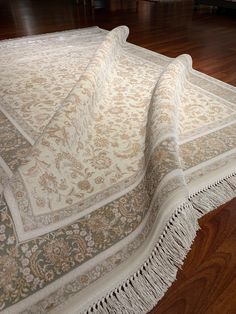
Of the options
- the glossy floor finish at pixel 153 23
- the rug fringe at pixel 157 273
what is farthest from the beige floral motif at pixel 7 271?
the glossy floor finish at pixel 153 23

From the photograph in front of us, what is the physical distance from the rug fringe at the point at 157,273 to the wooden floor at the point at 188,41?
0.16 feet

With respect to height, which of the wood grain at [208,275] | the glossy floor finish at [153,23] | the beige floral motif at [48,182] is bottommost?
the wood grain at [208,275]

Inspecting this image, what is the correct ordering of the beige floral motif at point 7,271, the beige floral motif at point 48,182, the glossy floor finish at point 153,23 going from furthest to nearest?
the glossy floor finish at point 153,23 → the beige floral motif at point 48,182 → the beige floral motif at point 7,271

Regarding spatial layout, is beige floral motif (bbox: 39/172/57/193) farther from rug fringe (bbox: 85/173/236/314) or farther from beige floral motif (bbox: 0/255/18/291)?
rug fringe (bbox: 85/173/236/314)

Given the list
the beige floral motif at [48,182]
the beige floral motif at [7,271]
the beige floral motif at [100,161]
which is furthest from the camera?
the beige floral motif at [100,161]

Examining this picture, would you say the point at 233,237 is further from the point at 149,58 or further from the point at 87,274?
the point at 149,58

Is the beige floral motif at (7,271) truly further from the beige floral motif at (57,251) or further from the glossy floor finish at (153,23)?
the glossy floor finish at (153,23)

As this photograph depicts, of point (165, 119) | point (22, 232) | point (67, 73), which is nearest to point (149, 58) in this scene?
point (67, 73)

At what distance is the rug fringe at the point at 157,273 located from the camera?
77 centimetres

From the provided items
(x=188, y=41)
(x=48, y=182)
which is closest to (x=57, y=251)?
(x=48, y=182)

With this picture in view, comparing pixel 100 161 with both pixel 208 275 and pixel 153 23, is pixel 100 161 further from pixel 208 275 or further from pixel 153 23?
pixel 153 23

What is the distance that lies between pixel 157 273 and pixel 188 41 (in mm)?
2947

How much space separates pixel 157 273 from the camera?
0.82m

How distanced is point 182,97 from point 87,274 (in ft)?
4.39
